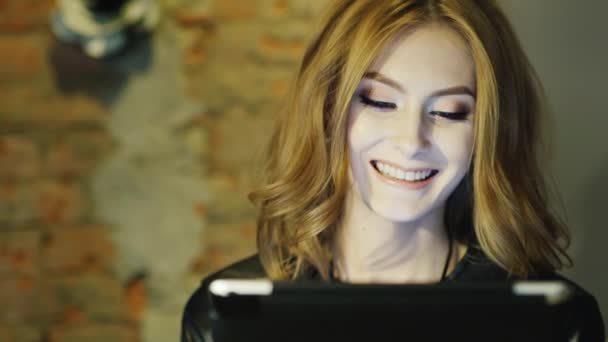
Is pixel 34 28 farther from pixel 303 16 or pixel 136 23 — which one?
pixel 303 16

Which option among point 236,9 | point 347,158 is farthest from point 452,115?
point 236,9

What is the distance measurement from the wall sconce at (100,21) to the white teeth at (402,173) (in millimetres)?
610

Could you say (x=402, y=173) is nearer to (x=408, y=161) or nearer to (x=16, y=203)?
(x=408, y=161)

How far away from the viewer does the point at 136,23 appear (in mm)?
1246

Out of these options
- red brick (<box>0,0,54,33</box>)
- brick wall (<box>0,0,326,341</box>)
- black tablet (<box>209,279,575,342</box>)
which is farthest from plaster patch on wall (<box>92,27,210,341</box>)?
black tablet (<box>209,279,575,342</box>)

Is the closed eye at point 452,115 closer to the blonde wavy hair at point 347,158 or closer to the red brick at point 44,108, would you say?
the blonde wavy hair at point 347,158

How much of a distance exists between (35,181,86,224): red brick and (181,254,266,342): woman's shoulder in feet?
1.49

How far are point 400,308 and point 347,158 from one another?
0.95ft

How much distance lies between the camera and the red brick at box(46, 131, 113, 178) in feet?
4.35

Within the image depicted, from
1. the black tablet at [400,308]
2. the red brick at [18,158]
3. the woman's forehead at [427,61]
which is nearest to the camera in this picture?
the black tablet at [400,308]

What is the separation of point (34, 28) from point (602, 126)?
112 cm

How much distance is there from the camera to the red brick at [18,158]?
4.34 feet

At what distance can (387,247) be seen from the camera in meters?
0.99

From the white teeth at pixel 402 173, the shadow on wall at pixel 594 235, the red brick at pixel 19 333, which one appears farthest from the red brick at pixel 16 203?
the shadow on wall at pixel 594 235
